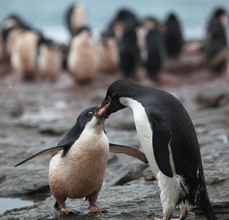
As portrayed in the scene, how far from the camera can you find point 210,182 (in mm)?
4215

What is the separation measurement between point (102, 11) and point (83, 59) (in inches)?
1868

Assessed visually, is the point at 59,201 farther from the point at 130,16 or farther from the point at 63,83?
the point at 130,16

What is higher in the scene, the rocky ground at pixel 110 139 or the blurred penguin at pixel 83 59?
the blurred penguin at pixel 83 59

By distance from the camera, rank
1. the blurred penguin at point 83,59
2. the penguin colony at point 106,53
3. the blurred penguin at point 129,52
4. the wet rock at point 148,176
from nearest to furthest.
→ the wet rock at point 148,176
the blurred penguin at point 83,59
the penguin colony at point 106,53
the blurred penguin at point 129,52

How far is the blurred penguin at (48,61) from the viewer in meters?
16.1

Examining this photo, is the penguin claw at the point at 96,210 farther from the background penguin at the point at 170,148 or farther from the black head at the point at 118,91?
the black head at the point at 118,91

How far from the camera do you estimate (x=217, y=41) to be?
57.7 ft

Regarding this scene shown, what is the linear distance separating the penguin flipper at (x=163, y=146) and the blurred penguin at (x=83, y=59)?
1146cm

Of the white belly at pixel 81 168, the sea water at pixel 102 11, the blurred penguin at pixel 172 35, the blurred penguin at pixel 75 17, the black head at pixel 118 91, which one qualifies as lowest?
the white belly at pixel 81 168

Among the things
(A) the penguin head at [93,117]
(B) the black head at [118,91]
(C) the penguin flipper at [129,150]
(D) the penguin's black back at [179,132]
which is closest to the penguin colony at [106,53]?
(C) the penguin flipper at [129,150]

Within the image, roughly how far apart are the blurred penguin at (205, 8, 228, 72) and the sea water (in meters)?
21.5

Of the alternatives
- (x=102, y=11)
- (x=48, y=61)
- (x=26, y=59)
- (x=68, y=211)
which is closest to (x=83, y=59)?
(x=48, y=61)

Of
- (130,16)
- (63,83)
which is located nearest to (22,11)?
(130,16)

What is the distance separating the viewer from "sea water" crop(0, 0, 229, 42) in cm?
4788
